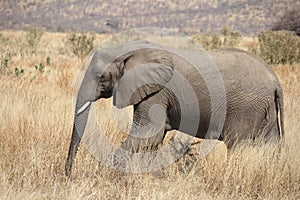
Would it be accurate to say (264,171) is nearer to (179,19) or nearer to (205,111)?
(205,111)

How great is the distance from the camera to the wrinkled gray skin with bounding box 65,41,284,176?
4.23m

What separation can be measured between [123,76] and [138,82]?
0.16 meters

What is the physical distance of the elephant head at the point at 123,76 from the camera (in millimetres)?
4168

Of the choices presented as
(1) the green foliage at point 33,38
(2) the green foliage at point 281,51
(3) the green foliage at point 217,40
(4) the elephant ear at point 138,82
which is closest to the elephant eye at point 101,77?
(4) the elephant ear at point 138,82

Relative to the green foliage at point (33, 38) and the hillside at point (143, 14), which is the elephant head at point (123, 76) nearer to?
the green foliage at point (33, 38)

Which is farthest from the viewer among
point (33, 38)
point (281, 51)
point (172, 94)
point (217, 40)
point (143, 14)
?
point (143, 14)

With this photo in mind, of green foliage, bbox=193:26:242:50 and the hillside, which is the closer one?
green foliage, bbox=193:26:242:50

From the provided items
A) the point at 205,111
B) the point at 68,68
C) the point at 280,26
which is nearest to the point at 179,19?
the point at 280,26

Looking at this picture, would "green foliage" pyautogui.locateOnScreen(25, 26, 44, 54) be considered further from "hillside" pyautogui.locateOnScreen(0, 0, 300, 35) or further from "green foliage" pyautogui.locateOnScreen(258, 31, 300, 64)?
"hillside" pyautogui.locateOnScreen(0, 0, 300, 35)

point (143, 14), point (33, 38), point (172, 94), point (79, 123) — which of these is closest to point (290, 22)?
point (33, 38)

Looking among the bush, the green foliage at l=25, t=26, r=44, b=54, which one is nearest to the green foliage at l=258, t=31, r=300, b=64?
the green foliage at l=25, t=26, r=44, b=54

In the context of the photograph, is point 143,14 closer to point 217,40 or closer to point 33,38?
point 33,38

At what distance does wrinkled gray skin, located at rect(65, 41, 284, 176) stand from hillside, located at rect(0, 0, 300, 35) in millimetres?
66641

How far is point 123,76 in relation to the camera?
432 centimetres
